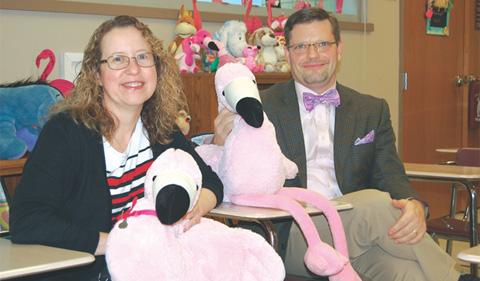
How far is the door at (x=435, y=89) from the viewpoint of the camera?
19.2 feet

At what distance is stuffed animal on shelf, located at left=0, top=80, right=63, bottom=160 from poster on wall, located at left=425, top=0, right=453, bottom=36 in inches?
145

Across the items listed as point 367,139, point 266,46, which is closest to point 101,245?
point 367,139

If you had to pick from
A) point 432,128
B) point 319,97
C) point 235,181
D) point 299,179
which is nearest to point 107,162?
point 235,181

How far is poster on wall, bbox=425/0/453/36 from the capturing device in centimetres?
591

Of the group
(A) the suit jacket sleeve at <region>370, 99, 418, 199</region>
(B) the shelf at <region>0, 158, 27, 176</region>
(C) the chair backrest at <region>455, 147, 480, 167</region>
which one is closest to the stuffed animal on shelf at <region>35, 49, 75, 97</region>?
(B) the shelf at <region>0, 158, 27, 176</region>

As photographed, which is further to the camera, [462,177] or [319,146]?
[462,177]

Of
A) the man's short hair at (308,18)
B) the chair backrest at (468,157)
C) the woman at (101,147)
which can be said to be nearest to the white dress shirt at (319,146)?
the man's short hair at (308,18)

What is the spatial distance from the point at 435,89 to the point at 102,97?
4.28 m

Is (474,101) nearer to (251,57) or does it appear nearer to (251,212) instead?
(251,57)

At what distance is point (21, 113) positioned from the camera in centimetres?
295

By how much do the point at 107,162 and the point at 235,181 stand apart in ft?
1.76

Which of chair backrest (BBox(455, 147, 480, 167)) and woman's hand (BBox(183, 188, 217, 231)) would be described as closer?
woman's hand (BBox(183, 188, 217, 231))

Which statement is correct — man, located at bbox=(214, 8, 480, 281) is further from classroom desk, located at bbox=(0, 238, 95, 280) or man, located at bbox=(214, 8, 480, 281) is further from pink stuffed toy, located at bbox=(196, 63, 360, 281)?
classroom desk, located at bbox=(0, 238, 95, 280)

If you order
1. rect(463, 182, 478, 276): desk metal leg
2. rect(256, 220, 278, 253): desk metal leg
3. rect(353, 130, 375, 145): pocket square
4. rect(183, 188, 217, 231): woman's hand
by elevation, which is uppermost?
rect(353, 130, 375, 145): pocket square
